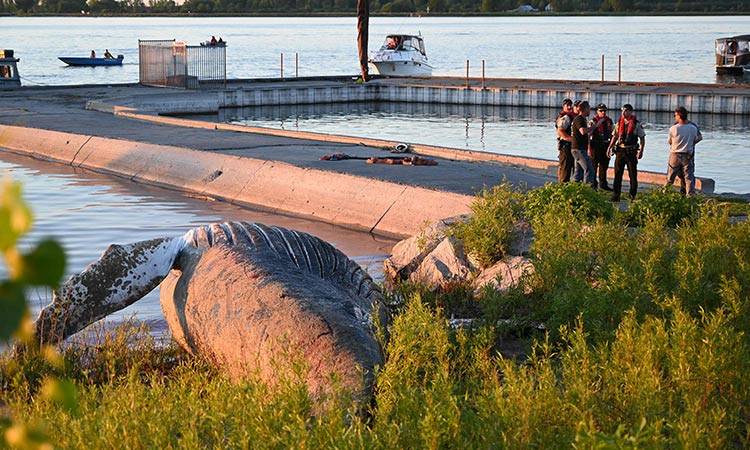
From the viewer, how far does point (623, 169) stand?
1692 cm

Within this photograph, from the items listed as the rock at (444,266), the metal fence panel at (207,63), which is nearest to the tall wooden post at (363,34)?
the metal fence panel at (207,63)

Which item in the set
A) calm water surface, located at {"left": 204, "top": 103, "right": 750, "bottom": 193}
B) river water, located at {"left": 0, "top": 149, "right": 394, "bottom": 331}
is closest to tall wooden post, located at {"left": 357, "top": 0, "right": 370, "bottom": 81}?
calm water surface, located at {"left": 204, "top": 103, "right": 750, "bottom": 193}

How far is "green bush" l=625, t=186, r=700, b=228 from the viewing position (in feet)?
39.5

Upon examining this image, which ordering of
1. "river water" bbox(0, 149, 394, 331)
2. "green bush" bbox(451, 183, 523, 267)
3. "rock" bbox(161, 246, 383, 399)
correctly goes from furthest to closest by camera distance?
1. "river water" bbox(0, 149, 394, 331)
2. "green bush" bbox(451, 183, 523, 267)
3. "rock" bbox(161, 246, 383, 399)

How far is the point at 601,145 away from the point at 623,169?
105 centimetres

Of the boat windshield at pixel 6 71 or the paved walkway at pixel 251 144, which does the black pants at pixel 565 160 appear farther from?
the boat windshield at pixel 6 71

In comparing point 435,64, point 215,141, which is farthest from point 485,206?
point 435,64

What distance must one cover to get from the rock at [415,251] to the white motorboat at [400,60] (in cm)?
4977

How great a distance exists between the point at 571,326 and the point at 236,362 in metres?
2.54

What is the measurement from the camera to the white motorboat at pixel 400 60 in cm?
6316

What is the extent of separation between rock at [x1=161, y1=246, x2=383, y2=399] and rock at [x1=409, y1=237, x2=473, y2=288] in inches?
134

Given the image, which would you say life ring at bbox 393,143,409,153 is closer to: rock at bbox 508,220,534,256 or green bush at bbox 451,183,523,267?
green bush at bbox 451,183,523,267

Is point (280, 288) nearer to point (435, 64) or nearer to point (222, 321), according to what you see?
point (222, 321)

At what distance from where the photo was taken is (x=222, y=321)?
7309 millimetres
